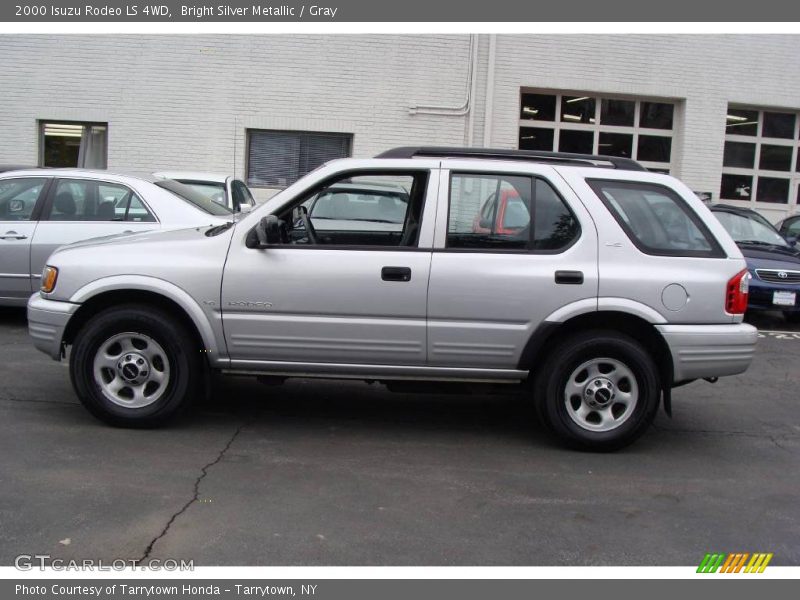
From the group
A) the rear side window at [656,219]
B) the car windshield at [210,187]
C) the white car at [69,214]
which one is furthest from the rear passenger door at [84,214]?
the rear side window at [656,219]

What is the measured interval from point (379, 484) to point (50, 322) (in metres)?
2.49

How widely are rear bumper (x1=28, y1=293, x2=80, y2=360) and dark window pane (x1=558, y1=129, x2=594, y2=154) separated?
39.9 feet

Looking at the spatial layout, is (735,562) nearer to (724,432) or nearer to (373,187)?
(724,432)

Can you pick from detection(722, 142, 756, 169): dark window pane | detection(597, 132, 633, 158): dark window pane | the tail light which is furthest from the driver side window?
detection(722, 142, 756, 169): dark window pane

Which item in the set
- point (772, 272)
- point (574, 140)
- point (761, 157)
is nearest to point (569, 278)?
point (772, 272)

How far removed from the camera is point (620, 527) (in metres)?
4.27

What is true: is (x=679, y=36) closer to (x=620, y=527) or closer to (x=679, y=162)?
(x=679, y=162)

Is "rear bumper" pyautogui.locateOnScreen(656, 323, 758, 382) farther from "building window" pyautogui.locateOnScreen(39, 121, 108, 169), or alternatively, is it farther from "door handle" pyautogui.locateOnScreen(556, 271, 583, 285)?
"building window" pyautogui.locateOnScreen(39, 121, 108, 169)

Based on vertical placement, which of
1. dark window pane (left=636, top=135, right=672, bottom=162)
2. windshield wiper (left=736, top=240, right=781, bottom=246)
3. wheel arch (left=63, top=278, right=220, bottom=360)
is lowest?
wheel arch (left=63, top=278, right=220, bottom=360)

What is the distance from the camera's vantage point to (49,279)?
5594 mm

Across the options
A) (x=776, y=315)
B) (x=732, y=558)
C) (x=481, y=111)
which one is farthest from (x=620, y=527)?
(x=481, y=111)

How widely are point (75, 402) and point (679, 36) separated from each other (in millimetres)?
13291

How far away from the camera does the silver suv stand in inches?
208

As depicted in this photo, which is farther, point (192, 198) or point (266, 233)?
point (192, 198)
